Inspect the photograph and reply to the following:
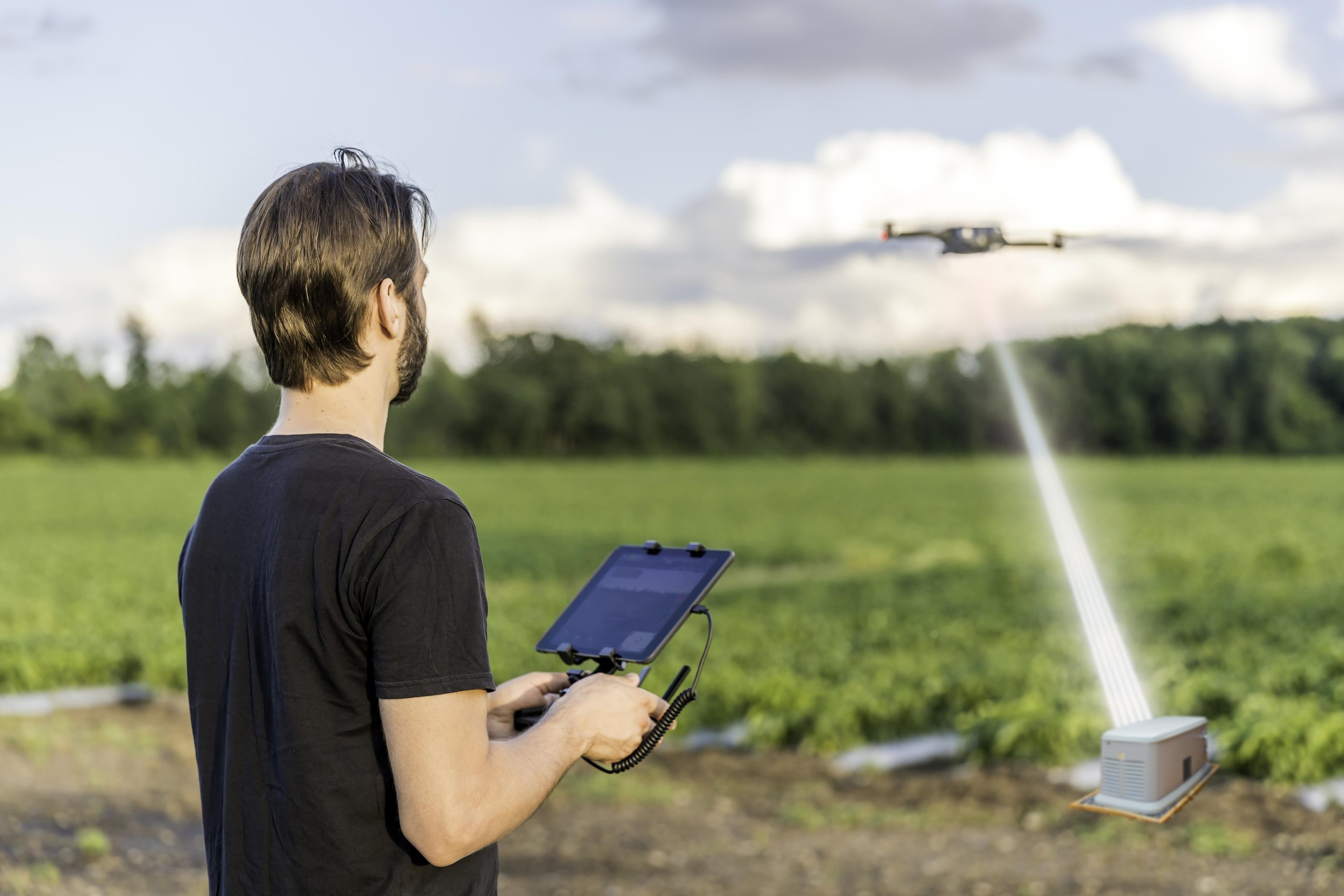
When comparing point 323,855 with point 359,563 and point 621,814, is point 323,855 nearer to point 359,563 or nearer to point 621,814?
point 359,563

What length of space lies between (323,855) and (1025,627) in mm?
10932

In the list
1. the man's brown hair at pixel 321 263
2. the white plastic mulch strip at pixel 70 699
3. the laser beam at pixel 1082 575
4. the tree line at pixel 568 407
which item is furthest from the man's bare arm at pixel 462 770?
the tree line at pixel 568 407

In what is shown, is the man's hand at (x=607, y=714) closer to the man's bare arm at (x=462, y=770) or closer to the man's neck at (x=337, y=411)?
the man's bare arm at (x=462, y=770)

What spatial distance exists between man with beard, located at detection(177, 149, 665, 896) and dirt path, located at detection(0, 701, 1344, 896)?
362cm

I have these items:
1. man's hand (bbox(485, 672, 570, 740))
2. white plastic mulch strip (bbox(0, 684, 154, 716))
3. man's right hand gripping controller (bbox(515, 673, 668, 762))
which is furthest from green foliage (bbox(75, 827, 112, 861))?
man's right hand gripping controller (bbox(515, 673, 668, 762))

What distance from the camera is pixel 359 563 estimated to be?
59.5 inches

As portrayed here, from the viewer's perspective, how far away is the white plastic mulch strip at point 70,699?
344 inches

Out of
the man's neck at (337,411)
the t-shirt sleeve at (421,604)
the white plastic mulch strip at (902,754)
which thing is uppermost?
the man's neck at (337,411)

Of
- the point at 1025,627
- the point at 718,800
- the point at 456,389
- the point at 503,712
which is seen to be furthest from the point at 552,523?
the point at 456,389

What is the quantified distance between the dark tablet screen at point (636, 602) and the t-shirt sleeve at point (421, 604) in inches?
14.2

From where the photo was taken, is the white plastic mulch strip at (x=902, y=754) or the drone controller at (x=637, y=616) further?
the white plastic mulch strip at (x=902, y=754)

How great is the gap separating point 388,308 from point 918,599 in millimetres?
13005

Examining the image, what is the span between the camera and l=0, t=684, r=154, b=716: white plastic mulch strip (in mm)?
8727

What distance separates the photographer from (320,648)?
5.14 feet
